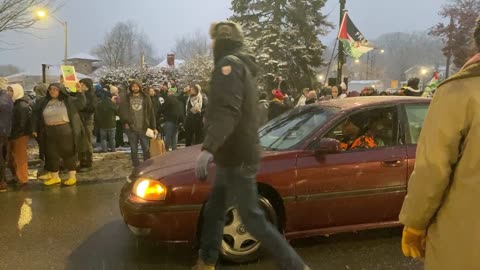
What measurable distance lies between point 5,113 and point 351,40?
31.2 ft

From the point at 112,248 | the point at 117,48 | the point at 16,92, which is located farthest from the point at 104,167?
the point at 117,48

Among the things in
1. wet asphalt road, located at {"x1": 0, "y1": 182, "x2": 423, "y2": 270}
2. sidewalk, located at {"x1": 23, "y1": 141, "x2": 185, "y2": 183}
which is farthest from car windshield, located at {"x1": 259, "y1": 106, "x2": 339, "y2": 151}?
sidewalk, located at {"x1": 23, "y1": 141, "x2": 185, "y2": 183}

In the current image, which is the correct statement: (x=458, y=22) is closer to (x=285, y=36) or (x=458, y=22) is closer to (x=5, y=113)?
(x=285, y=36)

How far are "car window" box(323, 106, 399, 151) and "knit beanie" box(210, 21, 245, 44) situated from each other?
1.87 meters

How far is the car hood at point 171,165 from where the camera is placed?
14.6ft

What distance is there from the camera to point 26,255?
4.81 metres

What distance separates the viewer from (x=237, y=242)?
443cm

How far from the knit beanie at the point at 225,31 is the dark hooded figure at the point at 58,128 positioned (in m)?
5.00

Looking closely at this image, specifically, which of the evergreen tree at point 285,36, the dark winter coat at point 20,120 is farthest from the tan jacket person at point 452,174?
the evergreen tree at point 285,36

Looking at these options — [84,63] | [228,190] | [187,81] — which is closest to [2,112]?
[228,190]

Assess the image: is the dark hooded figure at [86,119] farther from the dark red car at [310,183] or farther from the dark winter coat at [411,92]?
the dark winter coat at [411,92]

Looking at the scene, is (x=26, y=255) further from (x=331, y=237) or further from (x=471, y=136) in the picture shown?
(x=471, y=136)

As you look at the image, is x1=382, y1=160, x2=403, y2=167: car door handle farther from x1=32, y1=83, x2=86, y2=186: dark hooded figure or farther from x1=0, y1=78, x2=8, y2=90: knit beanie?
x1=0, y1=78, x2=8, y2=90: knit beanie

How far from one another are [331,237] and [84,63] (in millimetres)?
86878
